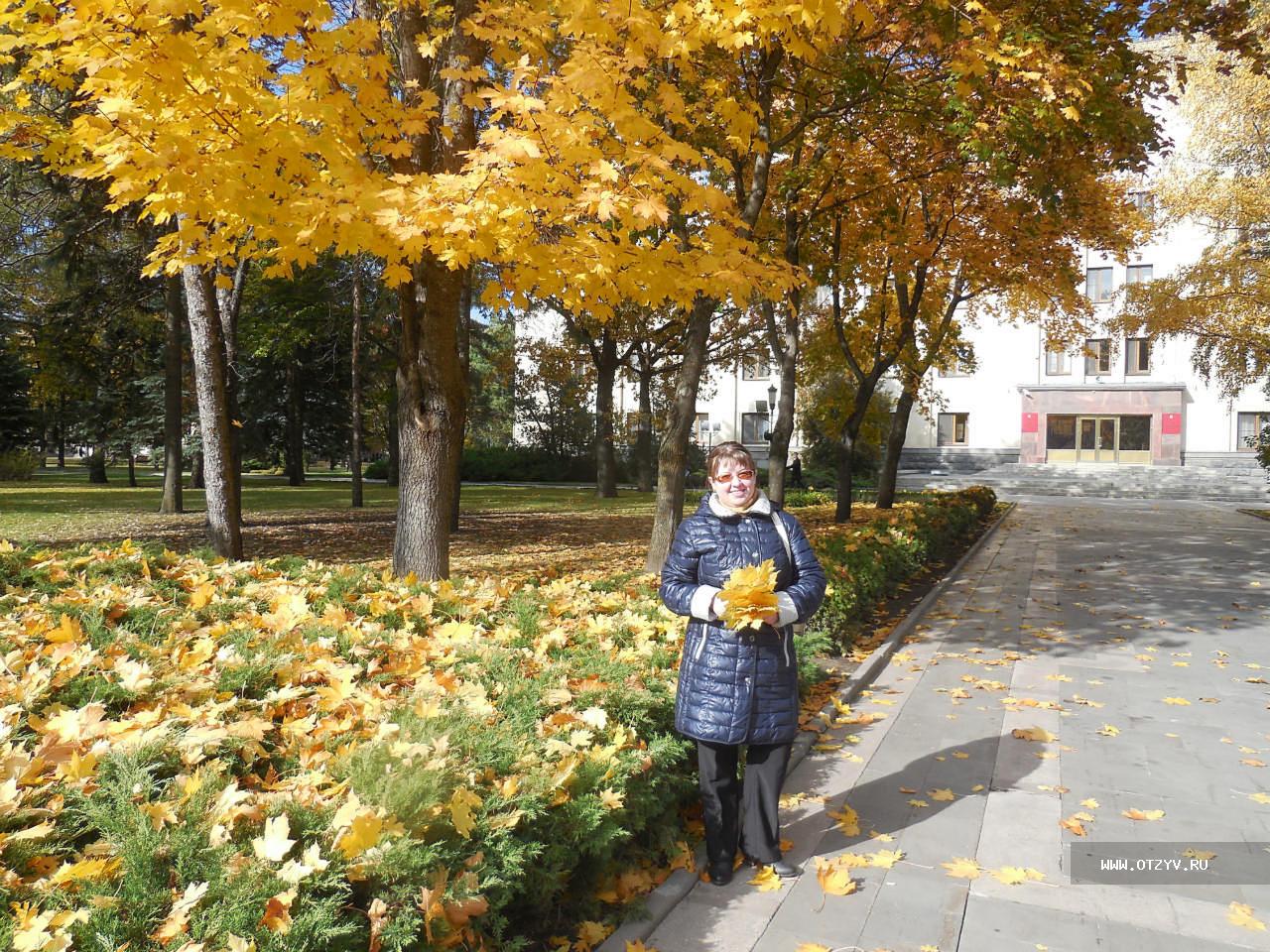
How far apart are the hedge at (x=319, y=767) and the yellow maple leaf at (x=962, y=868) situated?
3.78ft

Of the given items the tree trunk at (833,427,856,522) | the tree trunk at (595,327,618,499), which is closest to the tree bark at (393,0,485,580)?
the tree trunk at (833,427,856,522)

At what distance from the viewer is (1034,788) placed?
4613 mm

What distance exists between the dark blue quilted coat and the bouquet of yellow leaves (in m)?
0.15

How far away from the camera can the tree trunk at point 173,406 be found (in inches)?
755

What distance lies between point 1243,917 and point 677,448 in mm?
6833

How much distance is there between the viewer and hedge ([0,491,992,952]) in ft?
7.14

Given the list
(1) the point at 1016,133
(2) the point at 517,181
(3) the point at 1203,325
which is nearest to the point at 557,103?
(2) the point at 517,181

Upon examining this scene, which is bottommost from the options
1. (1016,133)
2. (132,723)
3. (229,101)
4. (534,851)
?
(534,851)

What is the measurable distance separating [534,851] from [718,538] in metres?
1.41

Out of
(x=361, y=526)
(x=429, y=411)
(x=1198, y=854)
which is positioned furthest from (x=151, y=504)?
(x=1198, y=854)

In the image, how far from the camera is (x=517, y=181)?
5523 mm

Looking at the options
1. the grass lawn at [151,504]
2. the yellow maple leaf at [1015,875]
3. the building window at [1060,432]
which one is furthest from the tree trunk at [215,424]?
the building window at [1060,432]

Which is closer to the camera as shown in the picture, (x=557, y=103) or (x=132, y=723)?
(x=132, y=723)

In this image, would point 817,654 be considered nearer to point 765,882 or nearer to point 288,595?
point 765,882
